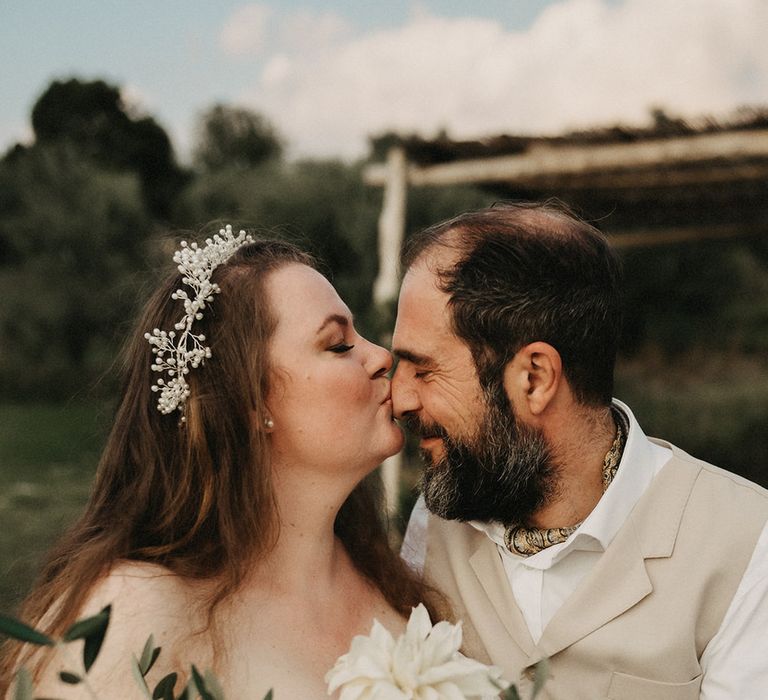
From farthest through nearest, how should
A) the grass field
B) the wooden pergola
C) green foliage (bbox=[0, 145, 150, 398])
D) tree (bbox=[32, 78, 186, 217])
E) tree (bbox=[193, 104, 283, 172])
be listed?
tree (bbox=[193, 104, 283, 172]), tree (bbox=[32, 78, 186, 217]), green foliage (bbox=[0, 145, 150, 398]), the grass field, the wooden pergola

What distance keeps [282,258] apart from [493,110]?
1392cm

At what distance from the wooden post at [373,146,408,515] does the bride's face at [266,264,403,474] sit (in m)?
3.71

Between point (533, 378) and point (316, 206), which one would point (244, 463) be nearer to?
point (533, 378)

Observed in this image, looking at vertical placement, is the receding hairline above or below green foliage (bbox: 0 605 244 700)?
above

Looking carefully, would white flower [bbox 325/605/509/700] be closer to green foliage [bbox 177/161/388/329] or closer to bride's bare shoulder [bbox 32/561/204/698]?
bride's bare shoulder [bbox 32/561/204/698]

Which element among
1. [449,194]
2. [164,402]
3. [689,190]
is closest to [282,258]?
[164,402]

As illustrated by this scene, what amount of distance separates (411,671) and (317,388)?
1.01m

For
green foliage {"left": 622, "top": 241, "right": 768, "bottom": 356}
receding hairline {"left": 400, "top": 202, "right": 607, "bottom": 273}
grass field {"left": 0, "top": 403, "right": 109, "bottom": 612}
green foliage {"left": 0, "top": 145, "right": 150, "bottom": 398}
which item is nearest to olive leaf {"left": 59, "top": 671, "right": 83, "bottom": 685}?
receding hairline {"left": 400, "top": 202, "right": 607, "bottom": 273}

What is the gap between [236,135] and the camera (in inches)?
1089

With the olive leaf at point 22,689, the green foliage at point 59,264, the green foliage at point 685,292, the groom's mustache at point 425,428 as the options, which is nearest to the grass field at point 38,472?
the green foliage at point 59,264

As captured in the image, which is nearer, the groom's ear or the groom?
the groom

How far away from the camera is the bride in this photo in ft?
7.00

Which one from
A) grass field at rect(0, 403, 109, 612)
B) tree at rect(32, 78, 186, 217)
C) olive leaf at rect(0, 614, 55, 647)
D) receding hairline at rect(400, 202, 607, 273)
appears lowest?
grass field at rect(0, 403, 109, 612)

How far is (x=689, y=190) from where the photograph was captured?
272 inches
